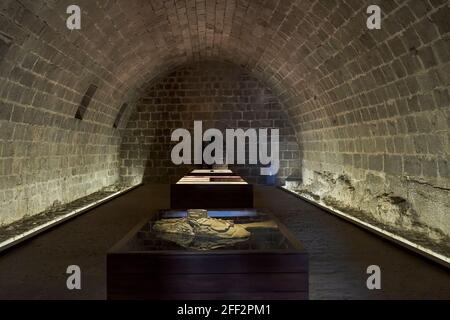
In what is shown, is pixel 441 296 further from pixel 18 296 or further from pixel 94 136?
pixel 94 136

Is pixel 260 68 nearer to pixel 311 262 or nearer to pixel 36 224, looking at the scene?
pixel 36 224

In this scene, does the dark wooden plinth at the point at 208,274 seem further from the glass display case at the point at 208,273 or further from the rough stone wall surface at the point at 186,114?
the rough stone wall surface at the point at 186,114

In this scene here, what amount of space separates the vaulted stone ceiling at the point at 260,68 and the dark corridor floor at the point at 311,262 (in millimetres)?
1212

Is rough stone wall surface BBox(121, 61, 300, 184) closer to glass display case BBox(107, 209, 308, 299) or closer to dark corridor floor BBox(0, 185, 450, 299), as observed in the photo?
dark corridor floor BBox(0, 185, 450, 299)

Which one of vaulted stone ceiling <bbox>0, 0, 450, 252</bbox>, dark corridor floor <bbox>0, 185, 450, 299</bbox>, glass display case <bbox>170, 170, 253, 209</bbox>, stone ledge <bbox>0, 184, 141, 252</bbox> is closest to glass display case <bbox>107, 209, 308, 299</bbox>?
dark corridor floor <bbox>0, 185, 450, 299</bbox>

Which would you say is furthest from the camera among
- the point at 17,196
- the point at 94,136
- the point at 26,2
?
the point at 94,136

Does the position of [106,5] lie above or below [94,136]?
above

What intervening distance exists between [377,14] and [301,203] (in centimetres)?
489

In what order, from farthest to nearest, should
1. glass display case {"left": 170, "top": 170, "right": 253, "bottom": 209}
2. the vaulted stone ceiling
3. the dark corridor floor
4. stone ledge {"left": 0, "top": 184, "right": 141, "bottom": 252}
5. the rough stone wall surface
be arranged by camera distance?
the rough stone wall surface
glass display case {"left": 170, "top": 170, "right": 253, "bottom": 209}
stone ledge {"left": 0, "top": 184, "right": 141, "bottom": 252}
the vaulted stone ceiling
the dark corridor floor

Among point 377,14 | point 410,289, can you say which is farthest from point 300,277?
point 377,14

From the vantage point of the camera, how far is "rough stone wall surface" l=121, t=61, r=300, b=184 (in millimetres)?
15352

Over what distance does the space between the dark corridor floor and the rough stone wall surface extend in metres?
6.81

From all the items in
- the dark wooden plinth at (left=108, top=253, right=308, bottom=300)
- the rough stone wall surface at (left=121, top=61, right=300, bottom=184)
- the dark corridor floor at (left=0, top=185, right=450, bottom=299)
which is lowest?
the dark corridor floor at (left=0, top=185, right=450, bottom=299)

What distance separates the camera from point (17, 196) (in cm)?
812
